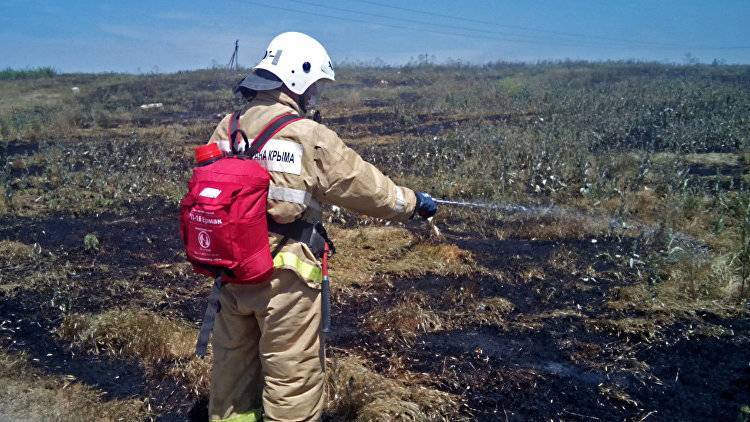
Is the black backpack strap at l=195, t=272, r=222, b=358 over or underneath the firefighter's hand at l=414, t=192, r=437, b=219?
underneath

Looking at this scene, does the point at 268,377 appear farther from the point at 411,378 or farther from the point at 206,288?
the point at 206,288

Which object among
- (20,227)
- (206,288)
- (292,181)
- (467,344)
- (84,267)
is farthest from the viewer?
(20,227)

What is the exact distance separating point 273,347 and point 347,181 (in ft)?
2.95

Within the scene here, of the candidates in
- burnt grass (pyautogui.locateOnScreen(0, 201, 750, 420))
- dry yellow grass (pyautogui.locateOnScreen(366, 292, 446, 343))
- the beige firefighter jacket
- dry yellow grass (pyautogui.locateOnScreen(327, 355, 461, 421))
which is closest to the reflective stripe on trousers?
the beige firefighter jacket

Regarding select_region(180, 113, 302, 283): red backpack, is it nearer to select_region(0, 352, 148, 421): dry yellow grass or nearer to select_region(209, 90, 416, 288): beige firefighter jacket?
select_region(209, 90, 416, 288): beige firefighter jacket

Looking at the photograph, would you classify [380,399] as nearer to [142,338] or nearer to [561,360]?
[561,360]

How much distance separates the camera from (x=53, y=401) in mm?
3812

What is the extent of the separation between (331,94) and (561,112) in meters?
15.6

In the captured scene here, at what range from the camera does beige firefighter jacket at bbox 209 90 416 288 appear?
2.69m

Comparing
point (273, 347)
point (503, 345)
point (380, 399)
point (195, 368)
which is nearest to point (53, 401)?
point (195, 368)

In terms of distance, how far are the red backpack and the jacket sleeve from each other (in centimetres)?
28

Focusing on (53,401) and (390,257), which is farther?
(390,257)

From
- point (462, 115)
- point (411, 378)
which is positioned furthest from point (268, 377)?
point (462, 115)

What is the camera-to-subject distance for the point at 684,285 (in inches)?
204
